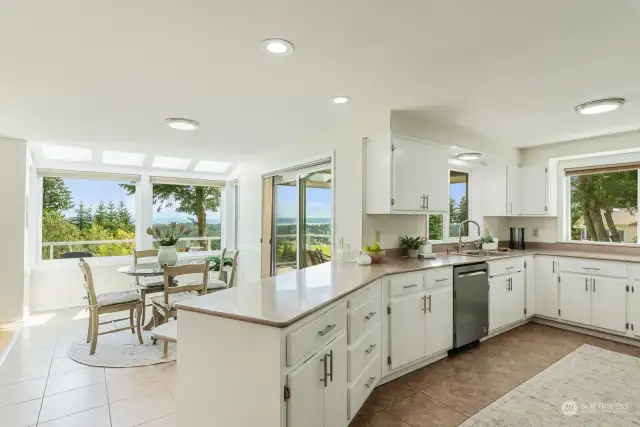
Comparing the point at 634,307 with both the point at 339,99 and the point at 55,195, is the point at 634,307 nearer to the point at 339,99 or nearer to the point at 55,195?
the point at 339,99

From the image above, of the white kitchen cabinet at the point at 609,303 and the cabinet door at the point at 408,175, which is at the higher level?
the cabinet door at the point at 408,175

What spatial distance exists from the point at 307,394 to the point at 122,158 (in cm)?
527

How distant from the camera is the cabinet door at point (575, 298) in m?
3.94

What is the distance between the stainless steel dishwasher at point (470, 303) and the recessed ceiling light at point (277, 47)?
2.47 meters

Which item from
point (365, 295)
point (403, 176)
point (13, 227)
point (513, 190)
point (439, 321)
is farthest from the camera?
point (513, 190)

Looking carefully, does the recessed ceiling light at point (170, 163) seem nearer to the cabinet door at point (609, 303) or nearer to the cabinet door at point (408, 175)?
the cabinet door at point (408, 175)

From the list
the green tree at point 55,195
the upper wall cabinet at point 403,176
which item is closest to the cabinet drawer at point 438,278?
the upper wall cabinet at point 403,176

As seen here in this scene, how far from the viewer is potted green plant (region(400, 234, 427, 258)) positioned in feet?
12.2

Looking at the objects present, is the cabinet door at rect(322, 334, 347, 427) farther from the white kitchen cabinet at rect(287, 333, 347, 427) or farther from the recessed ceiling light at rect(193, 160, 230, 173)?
the recessed ceiling light at rect(193, 160, 230, 173)

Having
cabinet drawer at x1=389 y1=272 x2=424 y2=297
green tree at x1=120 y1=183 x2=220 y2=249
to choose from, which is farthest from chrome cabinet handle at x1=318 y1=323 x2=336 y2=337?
green tree at x1=120 y1=183 x2=220 y2=249

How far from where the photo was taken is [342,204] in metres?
3.73

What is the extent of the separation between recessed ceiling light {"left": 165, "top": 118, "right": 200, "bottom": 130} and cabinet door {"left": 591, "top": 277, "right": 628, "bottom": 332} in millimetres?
4758

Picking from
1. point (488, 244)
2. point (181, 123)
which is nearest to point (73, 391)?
point (181, 123)

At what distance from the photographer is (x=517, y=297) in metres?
4.13
